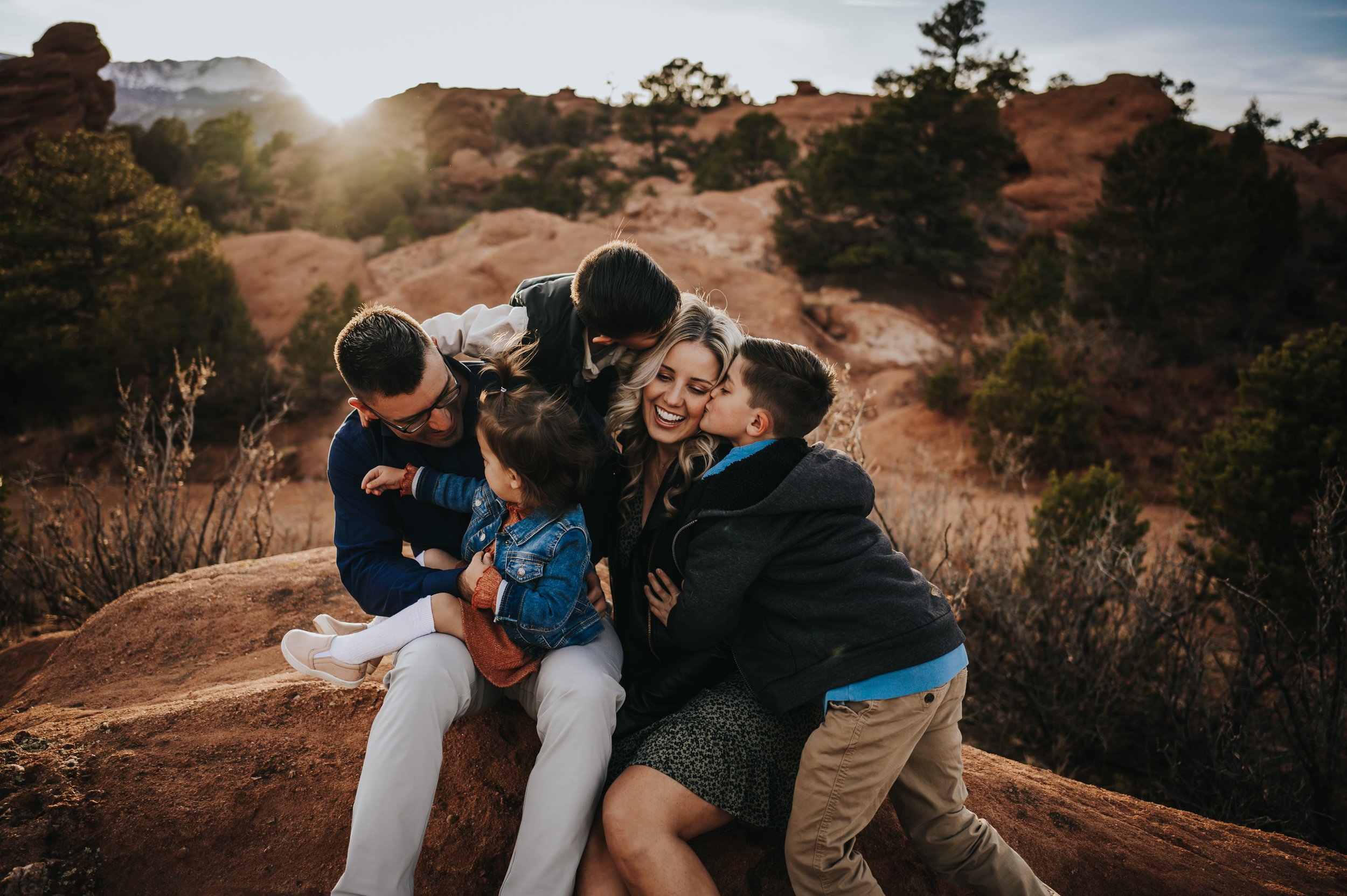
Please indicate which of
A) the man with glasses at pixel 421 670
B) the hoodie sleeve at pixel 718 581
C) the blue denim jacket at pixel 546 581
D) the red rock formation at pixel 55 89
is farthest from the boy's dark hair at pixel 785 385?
the red rock formation at pixel 55 89

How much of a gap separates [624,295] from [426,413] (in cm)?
73

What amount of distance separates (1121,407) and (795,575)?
10226mm

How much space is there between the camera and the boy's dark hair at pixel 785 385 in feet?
7.38

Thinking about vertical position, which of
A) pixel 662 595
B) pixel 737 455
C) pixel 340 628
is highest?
pixel 737 455

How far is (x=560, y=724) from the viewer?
189 centimetres

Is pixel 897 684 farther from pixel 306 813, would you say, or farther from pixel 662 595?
pixel 306 813

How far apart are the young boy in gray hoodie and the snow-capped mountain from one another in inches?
1892

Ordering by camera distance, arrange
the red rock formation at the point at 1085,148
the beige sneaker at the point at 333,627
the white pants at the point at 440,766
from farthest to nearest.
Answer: the red rock formation at the point at 1085,148, the beige sneaker at the point at 333,627, the white pants at the point at 440,766

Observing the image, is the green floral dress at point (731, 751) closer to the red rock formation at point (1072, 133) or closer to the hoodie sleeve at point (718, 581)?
the hoodie sleeve at point (718, 581)

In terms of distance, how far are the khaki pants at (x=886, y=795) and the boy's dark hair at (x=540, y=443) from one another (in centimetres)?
96

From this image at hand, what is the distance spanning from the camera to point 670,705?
214 centimetres

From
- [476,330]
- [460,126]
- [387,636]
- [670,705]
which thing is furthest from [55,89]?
[670,705]

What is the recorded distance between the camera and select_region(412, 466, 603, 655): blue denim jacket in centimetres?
204

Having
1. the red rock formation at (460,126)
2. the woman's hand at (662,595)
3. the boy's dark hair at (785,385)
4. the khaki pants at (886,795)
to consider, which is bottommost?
the khaki pants at (886,795)
